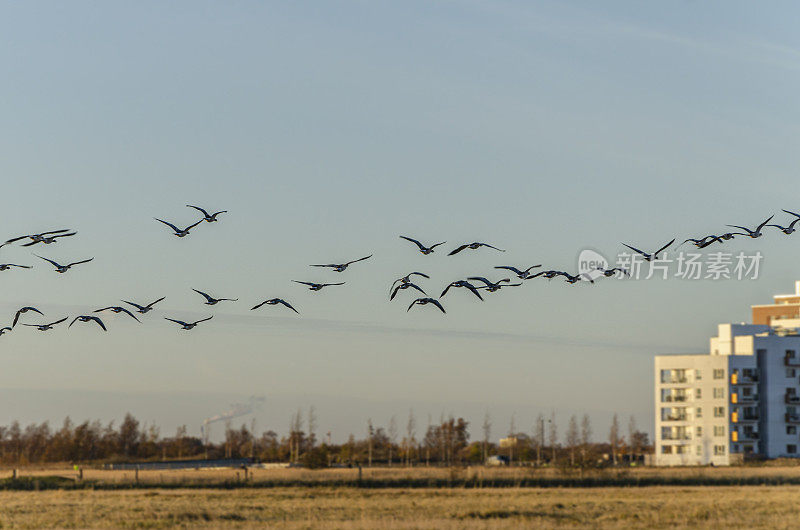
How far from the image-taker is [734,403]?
137375 millimetres

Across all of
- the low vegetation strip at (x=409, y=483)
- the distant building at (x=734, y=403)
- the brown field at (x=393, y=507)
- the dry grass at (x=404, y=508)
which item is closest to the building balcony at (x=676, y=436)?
the distant building at (x=734, y=403)

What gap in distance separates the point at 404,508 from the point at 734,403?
9066 centimetres

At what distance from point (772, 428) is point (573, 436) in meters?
60.2

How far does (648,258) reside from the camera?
27781mm

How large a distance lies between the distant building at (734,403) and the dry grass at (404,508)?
62178 mm

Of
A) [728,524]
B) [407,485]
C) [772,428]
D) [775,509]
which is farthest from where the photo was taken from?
[772,428]

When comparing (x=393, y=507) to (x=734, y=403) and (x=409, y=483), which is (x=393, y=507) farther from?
(x=734, y=403)

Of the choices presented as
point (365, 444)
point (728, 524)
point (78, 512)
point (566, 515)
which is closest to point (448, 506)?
point (566, 515)

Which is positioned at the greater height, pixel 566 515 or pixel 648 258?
pixel 648 258

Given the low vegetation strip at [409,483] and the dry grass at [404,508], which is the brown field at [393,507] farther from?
the low vegetation strip at [409,483]

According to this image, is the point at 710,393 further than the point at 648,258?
Yes

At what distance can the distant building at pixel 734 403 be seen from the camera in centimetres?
13625

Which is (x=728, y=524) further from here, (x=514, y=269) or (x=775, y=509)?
(x=514, y=269)

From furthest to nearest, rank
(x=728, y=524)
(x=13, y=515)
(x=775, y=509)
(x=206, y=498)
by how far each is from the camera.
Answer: (x=206, y=498), (x=775, y=509), (x=13, y=515), (x=728, y=524)
